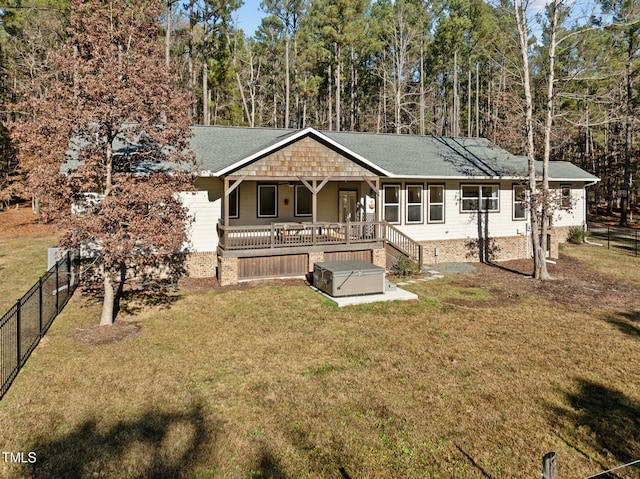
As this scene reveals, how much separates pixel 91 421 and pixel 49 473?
1033 mm

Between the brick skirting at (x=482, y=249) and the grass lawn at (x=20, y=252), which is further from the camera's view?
the brick skirting at (x=482, y=249)

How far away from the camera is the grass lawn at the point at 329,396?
4820mm

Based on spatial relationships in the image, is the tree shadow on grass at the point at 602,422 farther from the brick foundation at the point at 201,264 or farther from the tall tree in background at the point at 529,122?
the brick foundation at the point at 201,264

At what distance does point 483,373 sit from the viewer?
281 inches

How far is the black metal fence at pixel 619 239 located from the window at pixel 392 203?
1265 centimetres

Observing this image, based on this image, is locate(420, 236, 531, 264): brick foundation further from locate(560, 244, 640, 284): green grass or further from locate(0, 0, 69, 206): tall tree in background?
locate(0, 0, 69, 206): tall tree in background

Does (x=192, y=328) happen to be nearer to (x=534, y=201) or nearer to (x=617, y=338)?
(x=617, y=338)

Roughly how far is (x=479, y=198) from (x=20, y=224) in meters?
28.2

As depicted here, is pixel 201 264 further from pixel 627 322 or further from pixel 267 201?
pixel 627 322

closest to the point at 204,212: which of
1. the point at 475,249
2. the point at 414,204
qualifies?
the point at 414,204

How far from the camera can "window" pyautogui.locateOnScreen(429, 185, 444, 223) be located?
1758 cm

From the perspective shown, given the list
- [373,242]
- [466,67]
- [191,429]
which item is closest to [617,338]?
[373,242]

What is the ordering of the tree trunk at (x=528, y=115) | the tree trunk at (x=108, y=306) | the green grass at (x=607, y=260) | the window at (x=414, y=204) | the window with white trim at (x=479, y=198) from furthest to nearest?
the window with white trim at (x=479, y=198) < the window at (x=414, y=204) < the green grass at (x=607, y=260) < the tree trunk at (x=528, y=115) < the tree trunk at (x=108, y=306)

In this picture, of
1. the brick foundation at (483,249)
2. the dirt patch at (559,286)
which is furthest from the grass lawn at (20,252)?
the brick foundation at (483,249)
